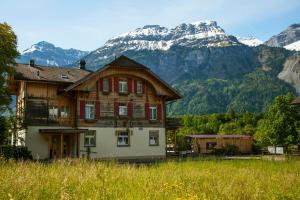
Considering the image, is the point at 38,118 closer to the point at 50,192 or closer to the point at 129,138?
the point at 129,138

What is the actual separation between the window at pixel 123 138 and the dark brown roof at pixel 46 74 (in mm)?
6596

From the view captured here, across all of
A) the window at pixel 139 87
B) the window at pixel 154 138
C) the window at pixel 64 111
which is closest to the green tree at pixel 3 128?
the window at pixel 64 111

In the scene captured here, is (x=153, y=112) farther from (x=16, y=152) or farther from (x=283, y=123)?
(x=283, y=123)

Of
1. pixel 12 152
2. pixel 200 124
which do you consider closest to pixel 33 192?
pixel 12 152

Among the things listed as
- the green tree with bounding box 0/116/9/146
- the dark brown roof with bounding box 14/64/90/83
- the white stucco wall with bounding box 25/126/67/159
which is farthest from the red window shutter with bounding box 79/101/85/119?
the green tree with bounding box 0/116/9/146

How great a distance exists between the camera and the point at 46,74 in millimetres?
39094

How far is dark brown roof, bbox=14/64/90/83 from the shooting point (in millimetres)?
37031

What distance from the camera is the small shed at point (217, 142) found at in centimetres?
5928

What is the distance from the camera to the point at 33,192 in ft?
27.7

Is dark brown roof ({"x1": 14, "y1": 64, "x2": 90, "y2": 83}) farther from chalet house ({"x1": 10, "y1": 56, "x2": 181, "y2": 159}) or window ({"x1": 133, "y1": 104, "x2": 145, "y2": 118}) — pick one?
window ({"x1": 133, "y1": 104, "x2": 145, "y2": 118})

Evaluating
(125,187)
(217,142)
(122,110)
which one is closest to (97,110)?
(122,110)

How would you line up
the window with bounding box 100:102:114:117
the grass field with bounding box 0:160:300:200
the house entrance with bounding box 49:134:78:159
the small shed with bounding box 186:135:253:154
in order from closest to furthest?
the grass field with bounding box 0:160:300:200, the house entrance with bounding box 49:134:78:159, the window with bounding box 100:102:114:117, the small shed with bounding box 186:135:253:154

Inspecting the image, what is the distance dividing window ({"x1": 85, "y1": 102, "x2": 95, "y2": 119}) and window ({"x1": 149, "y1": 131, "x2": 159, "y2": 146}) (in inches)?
246

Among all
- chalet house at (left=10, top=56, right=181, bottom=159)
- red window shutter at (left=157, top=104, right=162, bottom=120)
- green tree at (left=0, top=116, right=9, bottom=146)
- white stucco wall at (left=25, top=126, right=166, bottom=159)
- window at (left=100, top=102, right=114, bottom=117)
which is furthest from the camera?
red window shutter at (left=157, top=104, right=162, bottom=120)
